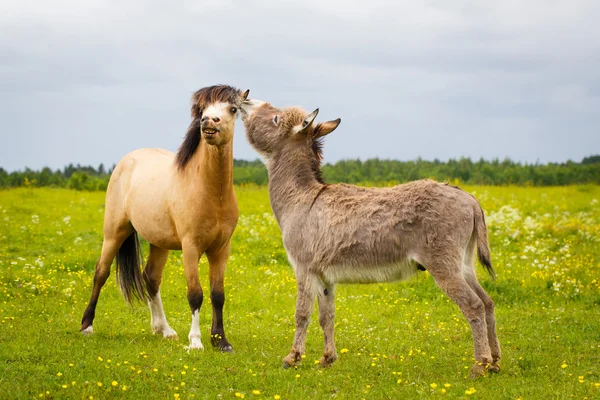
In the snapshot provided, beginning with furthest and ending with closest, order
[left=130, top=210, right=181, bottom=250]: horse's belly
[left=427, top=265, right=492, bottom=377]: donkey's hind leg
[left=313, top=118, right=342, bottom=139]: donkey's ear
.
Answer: [left=130, top=210, right=181, bottom=250]: horse's belly → [left=313, top=118, right=342, bottom=139]: donkey's ear → [left=427, top=265, right=492, bottom=377]: donkey's hind leg

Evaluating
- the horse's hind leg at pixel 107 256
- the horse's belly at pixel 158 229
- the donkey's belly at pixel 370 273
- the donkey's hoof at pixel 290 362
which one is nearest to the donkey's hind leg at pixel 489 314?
the donkey's belly at pixel 370 273

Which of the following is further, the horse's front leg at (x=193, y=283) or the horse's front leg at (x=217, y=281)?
the horse's front leg at (x=217, y=281)

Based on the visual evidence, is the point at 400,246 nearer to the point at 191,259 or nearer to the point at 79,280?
the point at 191,259

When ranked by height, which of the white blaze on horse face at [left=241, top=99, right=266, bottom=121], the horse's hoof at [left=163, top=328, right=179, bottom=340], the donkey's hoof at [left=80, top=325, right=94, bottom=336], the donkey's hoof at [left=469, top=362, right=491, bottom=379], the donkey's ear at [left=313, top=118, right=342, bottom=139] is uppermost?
the white blaze on horse face at [left=241, top=99, right=266, bottom=121]

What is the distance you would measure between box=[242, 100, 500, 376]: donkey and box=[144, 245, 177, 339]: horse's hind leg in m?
2.92

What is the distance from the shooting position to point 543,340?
32.2 feet

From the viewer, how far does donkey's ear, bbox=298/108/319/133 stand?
789 cm

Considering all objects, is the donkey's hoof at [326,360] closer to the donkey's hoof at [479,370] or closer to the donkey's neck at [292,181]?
the donkey's hoof at [479,370]

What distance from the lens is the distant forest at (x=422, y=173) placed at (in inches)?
1612

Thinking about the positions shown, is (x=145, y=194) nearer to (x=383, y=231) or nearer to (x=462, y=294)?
(x=383, y=231)

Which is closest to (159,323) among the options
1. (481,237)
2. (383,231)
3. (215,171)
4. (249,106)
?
(215,171)

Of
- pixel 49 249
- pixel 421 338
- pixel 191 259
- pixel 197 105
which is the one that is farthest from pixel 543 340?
pixel 49 249

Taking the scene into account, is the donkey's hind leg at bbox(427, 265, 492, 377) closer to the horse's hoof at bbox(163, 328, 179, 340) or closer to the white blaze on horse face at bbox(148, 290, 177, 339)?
the horse's hoof at bbox(163, 328, 179, 340)

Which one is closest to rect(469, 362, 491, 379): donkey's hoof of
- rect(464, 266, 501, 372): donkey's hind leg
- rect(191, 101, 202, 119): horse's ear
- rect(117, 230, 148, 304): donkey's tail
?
rect(464, 266, 501, 372): donkey's hind leg
